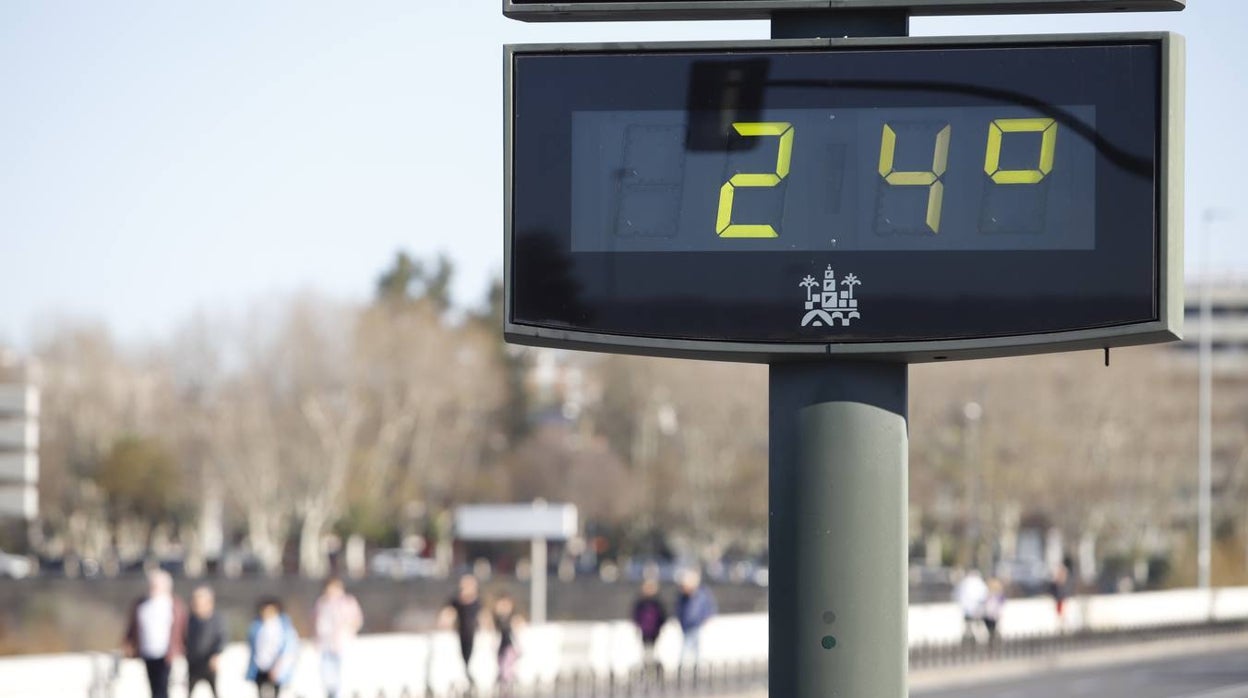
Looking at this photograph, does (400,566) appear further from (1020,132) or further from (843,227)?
(1020,132)

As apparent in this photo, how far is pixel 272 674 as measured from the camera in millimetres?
19328

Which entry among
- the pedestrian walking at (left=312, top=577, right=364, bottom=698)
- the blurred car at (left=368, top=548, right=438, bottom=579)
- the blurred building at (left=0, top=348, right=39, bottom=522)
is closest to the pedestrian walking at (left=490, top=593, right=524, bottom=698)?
the pedestrian walking at (left=312, top=577, right=364, bottom=698)

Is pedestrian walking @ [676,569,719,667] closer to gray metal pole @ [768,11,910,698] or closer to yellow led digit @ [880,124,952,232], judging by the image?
gray metal pole @ [768,11,910,698]

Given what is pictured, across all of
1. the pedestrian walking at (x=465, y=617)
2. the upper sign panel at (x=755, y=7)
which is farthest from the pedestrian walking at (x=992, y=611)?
the upper sign panel at (x=755, y=7)

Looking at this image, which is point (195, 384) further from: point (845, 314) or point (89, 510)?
point (845, 314)

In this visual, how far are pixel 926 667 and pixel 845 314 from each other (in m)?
28.7

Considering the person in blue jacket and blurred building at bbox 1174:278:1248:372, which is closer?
the person in blue jacket

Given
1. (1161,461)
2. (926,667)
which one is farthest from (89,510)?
(926,667)

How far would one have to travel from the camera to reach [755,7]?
608 centimetres

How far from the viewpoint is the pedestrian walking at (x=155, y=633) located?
18250mm

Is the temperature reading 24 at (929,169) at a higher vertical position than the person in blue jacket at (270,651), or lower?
higher

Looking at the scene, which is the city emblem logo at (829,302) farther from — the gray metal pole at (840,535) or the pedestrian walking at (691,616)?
the pedestrian walking at (691,616)

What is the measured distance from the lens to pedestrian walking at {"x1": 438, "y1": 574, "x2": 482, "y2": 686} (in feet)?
75.6

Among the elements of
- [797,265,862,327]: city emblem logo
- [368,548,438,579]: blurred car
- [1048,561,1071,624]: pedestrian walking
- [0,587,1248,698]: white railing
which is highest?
[797,265,862,327]: city emblem logo
